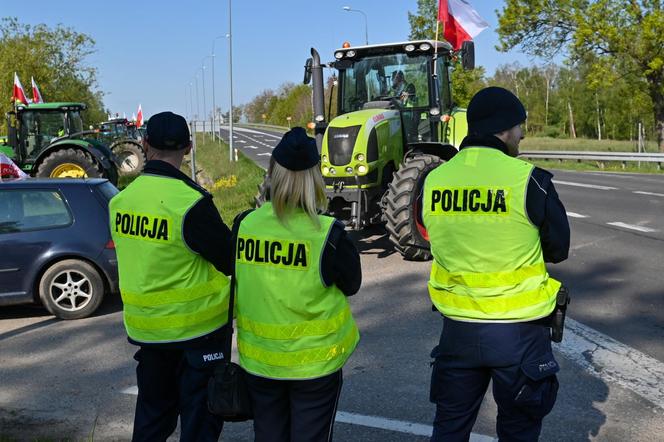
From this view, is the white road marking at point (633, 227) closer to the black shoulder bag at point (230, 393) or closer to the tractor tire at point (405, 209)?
the tractor tire at point (405, 209)

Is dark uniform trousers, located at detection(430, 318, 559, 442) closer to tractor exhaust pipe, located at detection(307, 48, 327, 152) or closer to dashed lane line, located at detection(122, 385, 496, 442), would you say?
dashed lane line, located at detection(122, 385, 496, 442)

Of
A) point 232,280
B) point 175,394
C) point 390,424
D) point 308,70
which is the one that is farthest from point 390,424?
point 308,70

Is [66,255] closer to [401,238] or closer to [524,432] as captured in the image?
[401,238]

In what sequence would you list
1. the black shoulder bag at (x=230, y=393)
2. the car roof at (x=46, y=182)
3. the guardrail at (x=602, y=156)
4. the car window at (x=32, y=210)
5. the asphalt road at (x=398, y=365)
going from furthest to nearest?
the guardrail at (x=602, y=156)
the car roof at (x=46, y=182)
the car window at (x=32, y=210)
the asphalt road at (x=398, y=365)
the black shoulder bag at (x=230, y=393)

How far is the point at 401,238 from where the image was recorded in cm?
820

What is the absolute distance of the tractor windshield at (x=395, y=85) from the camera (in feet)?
31.5

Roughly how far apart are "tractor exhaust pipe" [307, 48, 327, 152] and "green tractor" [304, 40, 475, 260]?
1 centimetres

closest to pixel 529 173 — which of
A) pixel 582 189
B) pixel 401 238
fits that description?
pixel 401 238

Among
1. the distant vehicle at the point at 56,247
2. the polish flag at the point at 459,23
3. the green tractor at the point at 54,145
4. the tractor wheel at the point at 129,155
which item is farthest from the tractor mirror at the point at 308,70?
the tractor wheel at the point at 129,155

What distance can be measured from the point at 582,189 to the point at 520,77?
82856mm

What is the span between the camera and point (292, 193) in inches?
109

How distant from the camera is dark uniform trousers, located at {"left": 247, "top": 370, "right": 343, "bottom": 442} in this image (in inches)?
109

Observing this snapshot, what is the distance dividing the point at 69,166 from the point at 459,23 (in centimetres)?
1056

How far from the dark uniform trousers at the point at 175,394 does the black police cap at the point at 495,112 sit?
64.7 inches
